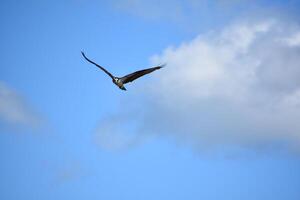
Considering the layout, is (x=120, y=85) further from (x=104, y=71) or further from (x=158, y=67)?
(x=158, y=67)

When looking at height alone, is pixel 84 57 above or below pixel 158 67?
above

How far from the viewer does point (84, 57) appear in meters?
38.5

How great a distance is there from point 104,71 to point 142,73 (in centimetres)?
302

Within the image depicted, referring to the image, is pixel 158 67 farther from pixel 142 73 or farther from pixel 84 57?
pixel 84 57

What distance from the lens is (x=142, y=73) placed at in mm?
37812

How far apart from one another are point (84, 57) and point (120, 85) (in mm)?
3329

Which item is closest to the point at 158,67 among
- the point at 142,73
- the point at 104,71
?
the point at 142,73

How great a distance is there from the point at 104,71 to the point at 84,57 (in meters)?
1.78

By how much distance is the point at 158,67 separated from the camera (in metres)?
35.5

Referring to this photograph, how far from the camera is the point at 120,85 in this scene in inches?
1528

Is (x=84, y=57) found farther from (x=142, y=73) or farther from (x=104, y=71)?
(x=142, y=73)

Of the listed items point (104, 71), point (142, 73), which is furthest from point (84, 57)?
point (142, 73)

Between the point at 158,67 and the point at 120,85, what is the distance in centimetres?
442

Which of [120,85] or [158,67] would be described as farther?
[120,85]
